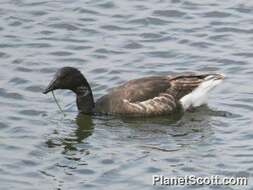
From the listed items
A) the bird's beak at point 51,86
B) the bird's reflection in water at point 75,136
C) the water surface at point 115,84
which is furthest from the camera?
the bird's beak at point 51,86

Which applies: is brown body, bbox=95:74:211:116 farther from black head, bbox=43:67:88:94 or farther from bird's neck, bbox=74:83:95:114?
black head, bbox=43:67:88:94

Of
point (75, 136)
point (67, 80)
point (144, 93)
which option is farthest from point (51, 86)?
point (144, 93)

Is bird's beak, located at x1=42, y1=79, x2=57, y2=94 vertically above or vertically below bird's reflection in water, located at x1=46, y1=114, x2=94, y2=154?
above

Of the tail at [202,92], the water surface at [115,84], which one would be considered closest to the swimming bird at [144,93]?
the tail at [202,92]

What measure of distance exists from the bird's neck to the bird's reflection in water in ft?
0.38

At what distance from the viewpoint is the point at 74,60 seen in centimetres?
1605

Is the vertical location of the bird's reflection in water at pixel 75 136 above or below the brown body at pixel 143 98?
below

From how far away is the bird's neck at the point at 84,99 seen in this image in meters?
14.5

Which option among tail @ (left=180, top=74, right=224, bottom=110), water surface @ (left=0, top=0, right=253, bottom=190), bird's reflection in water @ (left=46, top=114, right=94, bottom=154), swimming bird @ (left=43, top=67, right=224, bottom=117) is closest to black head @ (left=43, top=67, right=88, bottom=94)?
swimming bird @ (left=43, top=67, right=224, bottom=117)

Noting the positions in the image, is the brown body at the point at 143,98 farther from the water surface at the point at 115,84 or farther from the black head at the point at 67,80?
the black head at the point at 67,80

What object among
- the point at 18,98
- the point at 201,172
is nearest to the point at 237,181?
the point at 201,172

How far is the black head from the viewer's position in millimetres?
14266

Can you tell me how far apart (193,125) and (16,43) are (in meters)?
4.10

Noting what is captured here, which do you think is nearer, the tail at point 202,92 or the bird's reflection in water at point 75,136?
the bird's reflection in water at point 75,136
